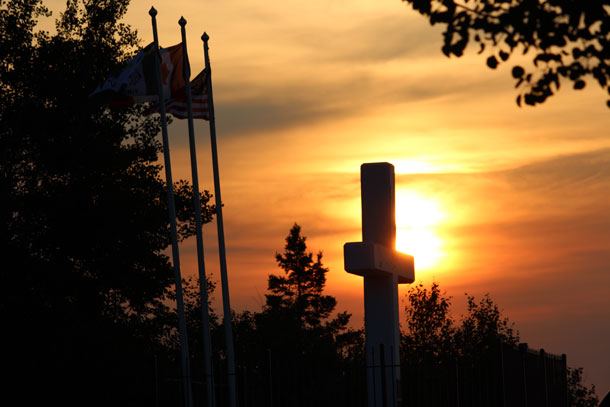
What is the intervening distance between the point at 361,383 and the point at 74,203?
19.9 metres

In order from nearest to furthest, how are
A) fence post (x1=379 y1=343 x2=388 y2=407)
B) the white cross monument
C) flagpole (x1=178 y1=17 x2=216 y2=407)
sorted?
fence post (x1=379 y1=343 x2=388 y2=407) → the white cross monument → flagpole (x1=178 y1=17 x2=216 y2=407)

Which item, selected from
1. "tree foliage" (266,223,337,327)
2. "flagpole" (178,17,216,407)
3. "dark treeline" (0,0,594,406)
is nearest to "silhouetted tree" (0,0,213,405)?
"dark treeline" (0,0,594,406)

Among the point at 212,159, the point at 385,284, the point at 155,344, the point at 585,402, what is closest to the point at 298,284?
the point at 585,402

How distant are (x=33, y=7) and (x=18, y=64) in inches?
87.9

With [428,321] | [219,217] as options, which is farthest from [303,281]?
[219,217]

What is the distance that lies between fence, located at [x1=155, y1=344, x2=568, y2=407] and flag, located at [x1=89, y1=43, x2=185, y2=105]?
8296 mm

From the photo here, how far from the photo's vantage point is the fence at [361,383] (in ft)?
51.3

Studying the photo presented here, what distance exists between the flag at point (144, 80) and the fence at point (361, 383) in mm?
8296

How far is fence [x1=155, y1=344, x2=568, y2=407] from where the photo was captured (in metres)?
15.6

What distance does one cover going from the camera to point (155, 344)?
36.4 metres

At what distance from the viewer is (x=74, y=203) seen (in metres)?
33.9

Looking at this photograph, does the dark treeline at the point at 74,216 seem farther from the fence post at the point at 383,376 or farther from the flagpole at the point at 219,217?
the fence post at the point at 383,376

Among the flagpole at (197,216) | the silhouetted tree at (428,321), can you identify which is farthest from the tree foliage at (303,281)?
the flagpole at (197,216)

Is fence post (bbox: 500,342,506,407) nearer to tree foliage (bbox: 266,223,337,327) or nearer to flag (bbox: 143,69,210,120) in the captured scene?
flag (bbox: 143,69,210,120)
